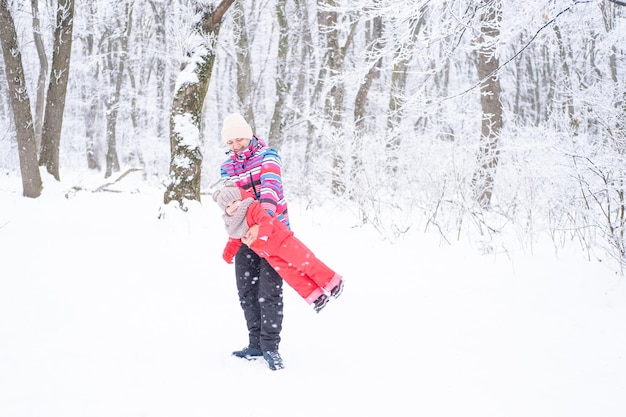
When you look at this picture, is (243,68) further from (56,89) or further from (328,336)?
(328,336)

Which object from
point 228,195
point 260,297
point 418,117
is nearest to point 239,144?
point 228,195

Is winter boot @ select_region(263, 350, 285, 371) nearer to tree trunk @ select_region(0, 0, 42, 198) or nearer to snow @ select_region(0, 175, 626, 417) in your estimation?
snow @ select_region(0, 175, 626, 417)

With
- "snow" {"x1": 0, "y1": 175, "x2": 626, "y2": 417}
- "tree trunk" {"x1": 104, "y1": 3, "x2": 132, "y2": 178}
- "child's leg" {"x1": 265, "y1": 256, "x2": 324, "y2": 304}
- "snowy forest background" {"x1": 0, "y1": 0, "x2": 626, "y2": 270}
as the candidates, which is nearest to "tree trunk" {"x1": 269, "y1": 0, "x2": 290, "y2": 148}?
"snowy forest background" {"x1": 0, "y1": 0, "x2": 626, "y2": 270}

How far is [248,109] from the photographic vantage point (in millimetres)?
15273

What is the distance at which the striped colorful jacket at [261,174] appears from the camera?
288 centimetres

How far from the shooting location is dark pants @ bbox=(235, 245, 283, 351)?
297cm

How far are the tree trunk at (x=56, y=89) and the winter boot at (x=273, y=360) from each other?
27.2ft

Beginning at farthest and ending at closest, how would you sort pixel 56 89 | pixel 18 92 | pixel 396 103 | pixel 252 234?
pixel 396 103 → pixel 56 89 → pixel 18 92 → pixel 252 234

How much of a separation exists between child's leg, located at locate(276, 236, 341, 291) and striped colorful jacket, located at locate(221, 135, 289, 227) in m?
0.23

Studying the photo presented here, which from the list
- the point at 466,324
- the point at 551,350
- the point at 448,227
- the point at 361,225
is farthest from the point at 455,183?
the point at 551,350

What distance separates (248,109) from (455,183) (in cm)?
1014

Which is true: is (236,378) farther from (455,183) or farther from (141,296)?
(455,183)

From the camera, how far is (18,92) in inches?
A: 317

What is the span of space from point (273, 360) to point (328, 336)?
29.8 inches
